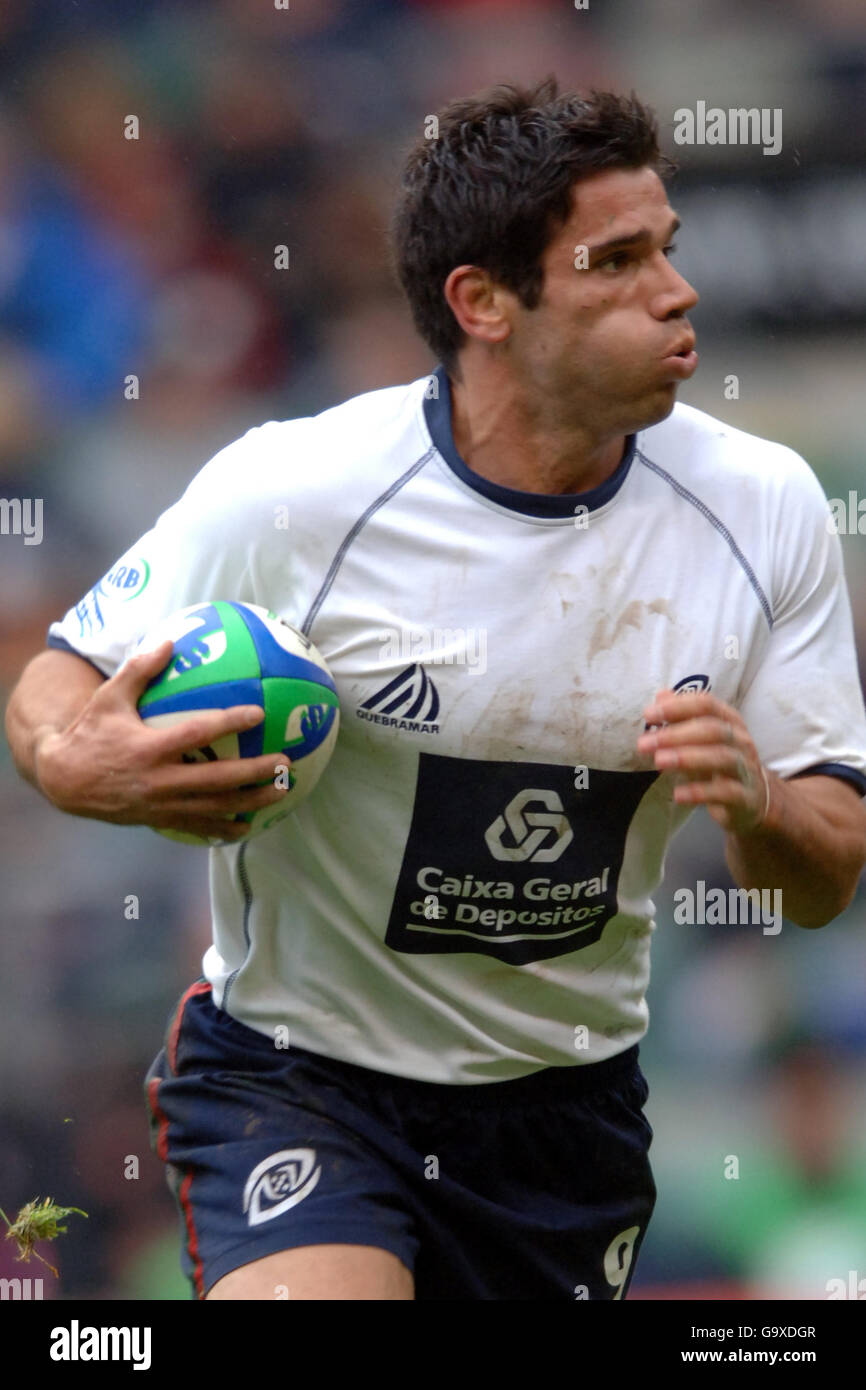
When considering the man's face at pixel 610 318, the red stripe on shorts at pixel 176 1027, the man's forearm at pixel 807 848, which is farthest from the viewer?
the red stripe on shorts at pixel 176 1027

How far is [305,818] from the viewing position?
2980 mm

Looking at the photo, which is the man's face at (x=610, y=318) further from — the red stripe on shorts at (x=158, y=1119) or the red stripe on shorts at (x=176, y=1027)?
the red stripe on shorts at (x=158, y=1119)

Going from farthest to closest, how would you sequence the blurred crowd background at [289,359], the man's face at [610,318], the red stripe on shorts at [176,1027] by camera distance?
the blurred crowd background at [289,359]
the red stripe on shorts at [176,1027]
the man's face at [610,318]

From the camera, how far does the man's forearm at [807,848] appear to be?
2.74m

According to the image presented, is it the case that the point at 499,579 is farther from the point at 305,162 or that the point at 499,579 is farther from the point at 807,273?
the point at 305,162

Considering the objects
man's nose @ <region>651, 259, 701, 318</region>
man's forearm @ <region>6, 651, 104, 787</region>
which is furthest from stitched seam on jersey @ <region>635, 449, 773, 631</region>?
man's forearm @ <region>6, 651, 104, 787</region>

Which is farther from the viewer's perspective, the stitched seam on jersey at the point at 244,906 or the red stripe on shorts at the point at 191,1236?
the stitched seam on jersey at the point at 244,906

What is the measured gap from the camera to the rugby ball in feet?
8.69

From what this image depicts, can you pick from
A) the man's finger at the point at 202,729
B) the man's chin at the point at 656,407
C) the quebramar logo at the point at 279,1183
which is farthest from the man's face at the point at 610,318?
the quebramar logo at the point at 279,1183

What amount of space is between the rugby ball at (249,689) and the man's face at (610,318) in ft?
2.19

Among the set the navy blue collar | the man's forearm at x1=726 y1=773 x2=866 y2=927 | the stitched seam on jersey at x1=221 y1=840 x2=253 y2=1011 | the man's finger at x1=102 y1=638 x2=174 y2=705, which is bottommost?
the stitched seam on jersey at x1=221 y1=840 x2=253 y2=1011

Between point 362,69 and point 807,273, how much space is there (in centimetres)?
162

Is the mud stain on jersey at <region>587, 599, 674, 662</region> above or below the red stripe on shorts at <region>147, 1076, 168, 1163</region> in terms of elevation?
above

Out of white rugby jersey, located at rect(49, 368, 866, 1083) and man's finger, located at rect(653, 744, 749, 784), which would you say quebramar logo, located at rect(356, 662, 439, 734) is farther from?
man's finger, located at rect(653, 744, 749, 784)
